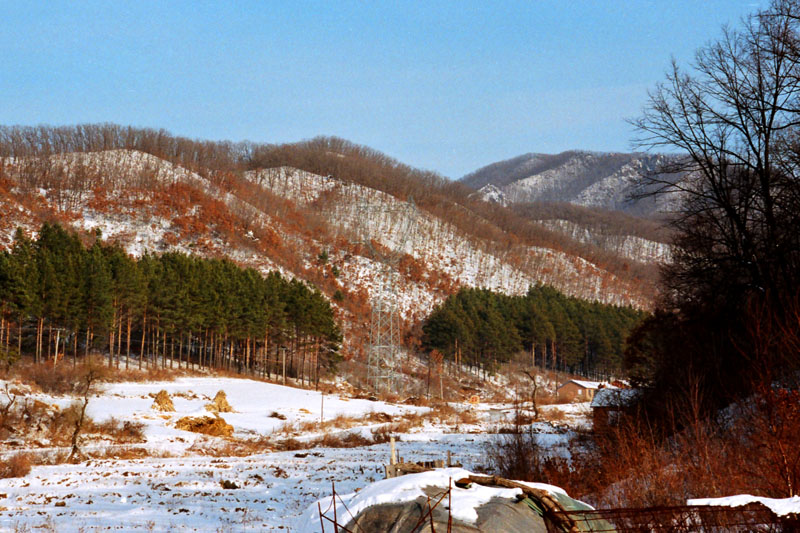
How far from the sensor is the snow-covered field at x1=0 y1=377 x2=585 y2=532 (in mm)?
14195

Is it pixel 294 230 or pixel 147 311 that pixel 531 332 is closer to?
pixel 294 230

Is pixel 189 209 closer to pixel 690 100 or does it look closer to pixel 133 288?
pixel 133 288

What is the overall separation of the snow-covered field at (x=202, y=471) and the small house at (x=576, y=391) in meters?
25.8

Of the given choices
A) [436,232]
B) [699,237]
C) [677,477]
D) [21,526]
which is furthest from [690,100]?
[436,232]

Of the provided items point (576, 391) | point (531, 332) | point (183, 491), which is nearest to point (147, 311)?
point (183, 491)

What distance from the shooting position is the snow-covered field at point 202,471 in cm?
1420

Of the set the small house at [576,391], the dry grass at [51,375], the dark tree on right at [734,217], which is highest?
the dark tree on right at [734,217]

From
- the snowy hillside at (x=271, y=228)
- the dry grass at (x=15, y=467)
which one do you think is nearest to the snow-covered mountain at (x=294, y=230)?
the snowy hillside at (x=271, y=228)

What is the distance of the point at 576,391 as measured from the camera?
78.6 metres

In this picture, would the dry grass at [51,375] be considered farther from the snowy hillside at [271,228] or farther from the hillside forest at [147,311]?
the snowy hillside at [271,228]

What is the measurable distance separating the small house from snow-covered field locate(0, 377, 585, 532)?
84.6ft

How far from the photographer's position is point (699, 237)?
747 inches

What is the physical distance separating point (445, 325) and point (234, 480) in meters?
66.3

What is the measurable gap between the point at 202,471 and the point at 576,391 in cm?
6401
